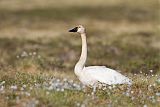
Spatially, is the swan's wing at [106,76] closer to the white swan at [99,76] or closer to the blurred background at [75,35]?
the white swan at [99,76]

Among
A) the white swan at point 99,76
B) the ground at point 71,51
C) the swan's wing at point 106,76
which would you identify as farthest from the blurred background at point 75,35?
the swan's wing at point 106,76

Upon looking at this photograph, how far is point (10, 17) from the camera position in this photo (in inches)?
2093

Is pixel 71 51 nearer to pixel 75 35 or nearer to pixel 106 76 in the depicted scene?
pixel 75 35

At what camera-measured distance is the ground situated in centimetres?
1112

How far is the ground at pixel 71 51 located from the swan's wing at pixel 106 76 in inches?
10.7

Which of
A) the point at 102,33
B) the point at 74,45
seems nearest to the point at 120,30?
the point at 102,33

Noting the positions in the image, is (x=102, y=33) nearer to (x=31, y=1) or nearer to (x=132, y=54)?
(x=132, y=54)

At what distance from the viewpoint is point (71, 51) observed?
28.3m

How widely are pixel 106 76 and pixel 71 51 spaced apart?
15418 millimetres

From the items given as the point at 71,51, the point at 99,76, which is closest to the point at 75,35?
the point at 71,51

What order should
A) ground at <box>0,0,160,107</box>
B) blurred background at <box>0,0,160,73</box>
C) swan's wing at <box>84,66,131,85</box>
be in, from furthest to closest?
blurred background at <box>0,0,160,73</box>
swan's wing at <box>84,66,131,85</box>
ground at <box>0,0,160,107</box>

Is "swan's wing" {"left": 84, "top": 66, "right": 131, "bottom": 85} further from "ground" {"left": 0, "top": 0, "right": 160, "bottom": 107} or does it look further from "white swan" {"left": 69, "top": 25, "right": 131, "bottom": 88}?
"ground" {"left": 0, "top": 0, "right": 160, "bottom": 107}

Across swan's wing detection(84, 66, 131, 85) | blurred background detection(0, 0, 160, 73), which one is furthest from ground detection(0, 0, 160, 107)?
swan's wing detection(84, 66, 131, 85)

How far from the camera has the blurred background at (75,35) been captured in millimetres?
22852
